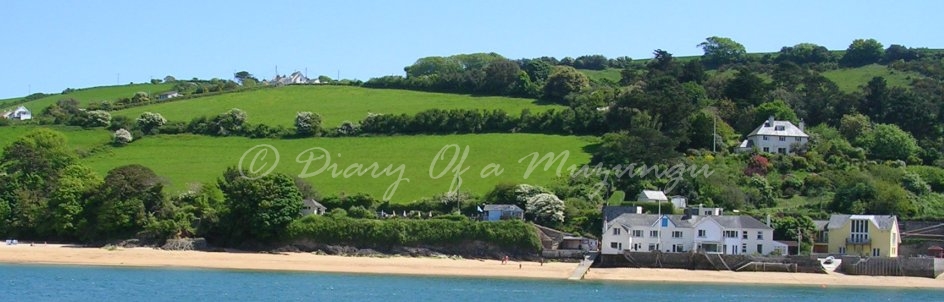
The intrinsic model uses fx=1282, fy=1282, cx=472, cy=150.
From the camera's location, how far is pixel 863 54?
382 feet

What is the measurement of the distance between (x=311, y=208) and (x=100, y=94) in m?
58.5

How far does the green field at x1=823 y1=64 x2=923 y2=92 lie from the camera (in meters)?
103

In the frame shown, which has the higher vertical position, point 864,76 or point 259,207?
point 864,76

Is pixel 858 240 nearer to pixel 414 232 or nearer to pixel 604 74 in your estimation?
pixel 414 232

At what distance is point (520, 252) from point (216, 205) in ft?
52.0

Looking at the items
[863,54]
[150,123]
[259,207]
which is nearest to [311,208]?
[259,207]

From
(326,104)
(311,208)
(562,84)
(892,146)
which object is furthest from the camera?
(326,104)

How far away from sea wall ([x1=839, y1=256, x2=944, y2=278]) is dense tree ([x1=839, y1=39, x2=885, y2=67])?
6298 centimetres

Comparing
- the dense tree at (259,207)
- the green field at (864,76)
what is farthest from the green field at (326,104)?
the green field at (864,76)

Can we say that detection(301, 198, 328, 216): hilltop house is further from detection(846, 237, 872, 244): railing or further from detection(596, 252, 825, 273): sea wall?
detection(846, 237, 872, 244): railing

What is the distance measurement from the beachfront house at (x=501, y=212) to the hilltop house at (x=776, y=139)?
791 inches

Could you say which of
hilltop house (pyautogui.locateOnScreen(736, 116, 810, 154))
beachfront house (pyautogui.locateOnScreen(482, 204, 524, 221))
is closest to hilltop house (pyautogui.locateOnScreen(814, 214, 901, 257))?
beachfront house (pyautogui.locateOnScreen(482, 204, 524, 221))

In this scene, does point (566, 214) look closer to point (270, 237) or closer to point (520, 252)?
point (520, 252)

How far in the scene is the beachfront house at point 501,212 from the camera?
63188mm
